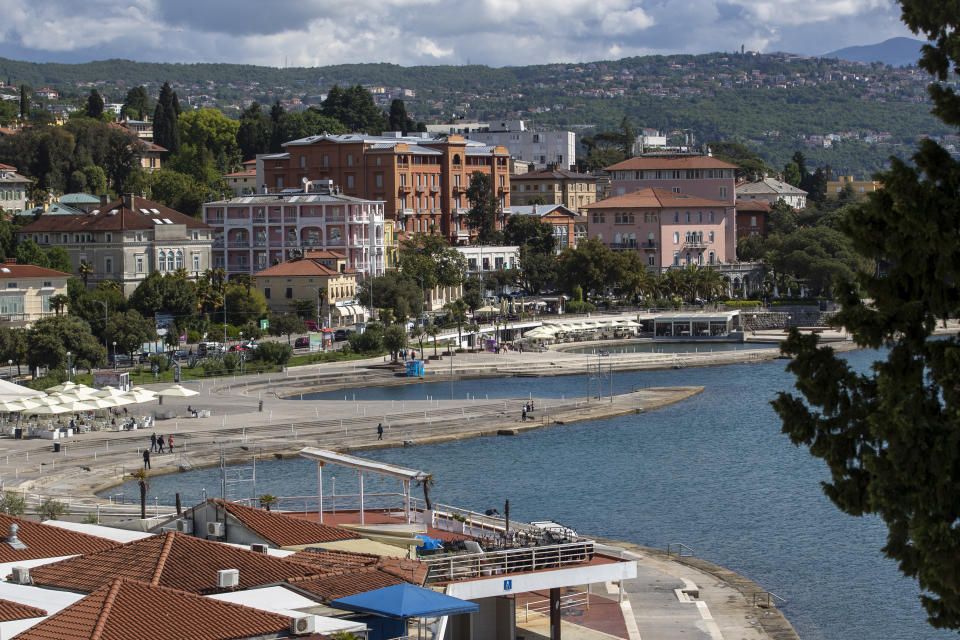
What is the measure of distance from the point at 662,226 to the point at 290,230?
29.2 meters

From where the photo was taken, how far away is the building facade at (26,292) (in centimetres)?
6938

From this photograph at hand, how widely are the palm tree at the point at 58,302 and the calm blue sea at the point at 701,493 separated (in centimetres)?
2784

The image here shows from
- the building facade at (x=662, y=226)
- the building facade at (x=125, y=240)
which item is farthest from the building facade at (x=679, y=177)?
the building facade at (x=125, y=240)

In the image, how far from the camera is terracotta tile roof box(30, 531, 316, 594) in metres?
19.4

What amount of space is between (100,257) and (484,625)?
214ft

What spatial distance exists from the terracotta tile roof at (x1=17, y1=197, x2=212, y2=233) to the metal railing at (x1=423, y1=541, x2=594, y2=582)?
6513 cm

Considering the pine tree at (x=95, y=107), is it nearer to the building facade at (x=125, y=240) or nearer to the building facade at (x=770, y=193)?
the building facade at (x=125, y=240)

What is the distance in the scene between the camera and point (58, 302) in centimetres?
7050

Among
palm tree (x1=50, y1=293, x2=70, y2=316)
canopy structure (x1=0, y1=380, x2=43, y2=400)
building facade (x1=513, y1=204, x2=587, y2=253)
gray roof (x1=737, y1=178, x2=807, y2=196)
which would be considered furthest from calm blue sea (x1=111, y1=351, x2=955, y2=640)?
gray roof (x1=737, y1=178, x2=807, y2=196)

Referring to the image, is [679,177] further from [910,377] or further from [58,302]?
[910,377]

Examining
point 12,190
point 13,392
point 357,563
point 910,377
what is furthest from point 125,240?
point 910,377

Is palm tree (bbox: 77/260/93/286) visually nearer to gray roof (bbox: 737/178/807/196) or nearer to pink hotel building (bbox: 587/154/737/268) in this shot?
pink hotel building (bbox: 587/154/737/268)

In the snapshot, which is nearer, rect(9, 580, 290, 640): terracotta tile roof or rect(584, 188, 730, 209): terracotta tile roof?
rect(9, 580, 290, 640): terracotta tile roof

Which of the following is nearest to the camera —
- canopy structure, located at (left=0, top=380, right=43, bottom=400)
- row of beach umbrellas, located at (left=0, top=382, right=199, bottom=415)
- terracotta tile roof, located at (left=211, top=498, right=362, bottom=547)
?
terracotta tile roof, located at (left=211, top=498, right=362, bottom=547)
